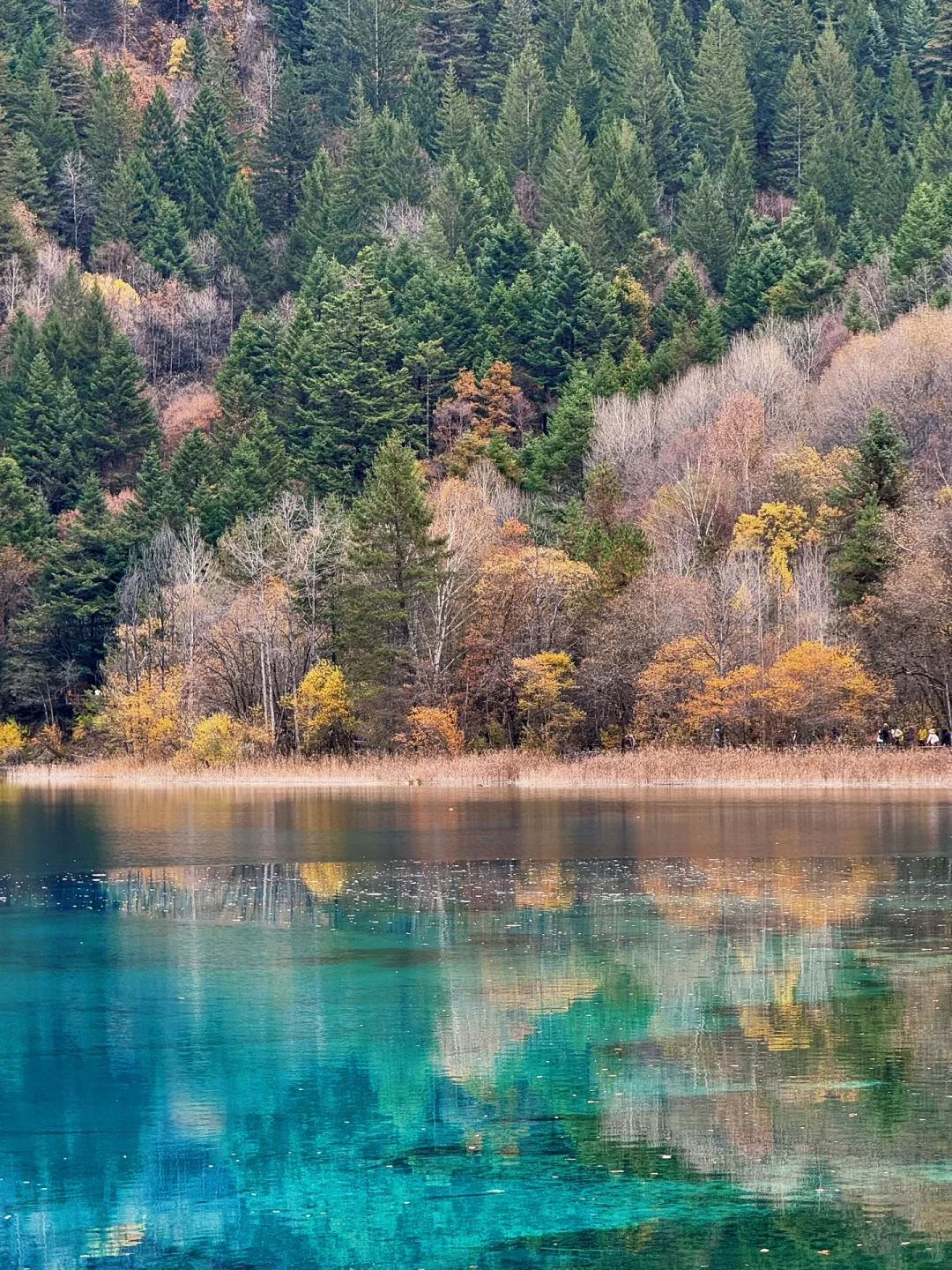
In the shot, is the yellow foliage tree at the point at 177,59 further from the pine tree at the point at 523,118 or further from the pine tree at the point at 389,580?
the pine tree at the point at 389,580

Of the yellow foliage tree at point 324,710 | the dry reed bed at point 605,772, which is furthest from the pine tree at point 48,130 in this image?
the dry reed bed at point 605,772

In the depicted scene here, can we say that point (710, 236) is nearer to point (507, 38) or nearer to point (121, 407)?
point (121, 407)

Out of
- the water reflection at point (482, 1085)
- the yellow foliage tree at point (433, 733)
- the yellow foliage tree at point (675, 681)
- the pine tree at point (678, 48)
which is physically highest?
the pine tree at point (678, 48)

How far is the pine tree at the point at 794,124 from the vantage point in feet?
460

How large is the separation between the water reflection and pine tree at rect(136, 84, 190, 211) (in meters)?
120

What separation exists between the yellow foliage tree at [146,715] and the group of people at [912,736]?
1254 inches

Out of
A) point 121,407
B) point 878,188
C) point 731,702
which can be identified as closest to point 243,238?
point 121,407

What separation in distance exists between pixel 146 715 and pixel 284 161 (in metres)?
74.7

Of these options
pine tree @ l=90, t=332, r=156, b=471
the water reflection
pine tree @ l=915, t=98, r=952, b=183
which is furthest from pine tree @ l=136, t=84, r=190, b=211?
the water reflection

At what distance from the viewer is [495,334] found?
11456 cm

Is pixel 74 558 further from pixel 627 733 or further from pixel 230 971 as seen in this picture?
pixel 230 971

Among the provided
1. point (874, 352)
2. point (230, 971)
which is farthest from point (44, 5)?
point (230, 971)

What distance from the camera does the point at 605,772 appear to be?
66875mm

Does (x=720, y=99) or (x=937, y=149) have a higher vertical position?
(x=720, y=99)
